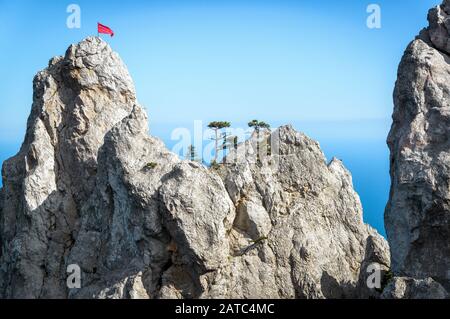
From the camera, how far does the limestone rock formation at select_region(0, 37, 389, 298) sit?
4541 centimetres

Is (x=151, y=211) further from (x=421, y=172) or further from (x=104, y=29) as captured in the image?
(x=104, y=29)

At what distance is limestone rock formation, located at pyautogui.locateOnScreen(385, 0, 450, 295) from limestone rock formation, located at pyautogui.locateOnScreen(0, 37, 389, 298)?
222 inches

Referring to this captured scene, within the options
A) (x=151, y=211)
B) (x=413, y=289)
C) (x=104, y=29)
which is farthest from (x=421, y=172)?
(x=104, y=29)

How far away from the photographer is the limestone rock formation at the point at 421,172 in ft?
127

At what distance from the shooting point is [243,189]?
159 ft

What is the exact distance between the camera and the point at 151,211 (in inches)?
1799

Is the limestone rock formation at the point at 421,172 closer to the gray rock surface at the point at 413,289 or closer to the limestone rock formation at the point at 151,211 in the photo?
the gray rock surface at the point at 413,289

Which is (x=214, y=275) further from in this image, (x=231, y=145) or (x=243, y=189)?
(x=231, y=145)

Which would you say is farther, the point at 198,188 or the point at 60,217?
the point at 60,217

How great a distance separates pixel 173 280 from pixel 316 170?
16.8 m

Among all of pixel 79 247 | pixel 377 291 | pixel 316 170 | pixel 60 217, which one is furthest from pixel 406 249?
pixel 60 217

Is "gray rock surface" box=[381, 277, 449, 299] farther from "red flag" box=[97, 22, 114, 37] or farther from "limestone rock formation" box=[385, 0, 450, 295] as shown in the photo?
"red flag" box=[97, 22, 114, 37]

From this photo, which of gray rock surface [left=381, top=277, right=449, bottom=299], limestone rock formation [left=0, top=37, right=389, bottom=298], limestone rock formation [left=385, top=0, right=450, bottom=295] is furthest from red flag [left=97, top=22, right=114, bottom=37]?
gray rock surface [left=381, top=277, right=449, bottom=299]
